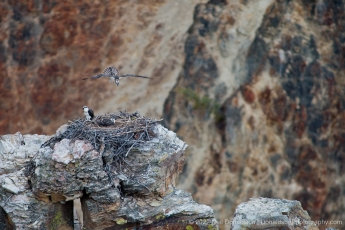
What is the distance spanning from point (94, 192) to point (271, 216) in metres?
2.57

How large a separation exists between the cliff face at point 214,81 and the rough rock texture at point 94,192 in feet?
32.5

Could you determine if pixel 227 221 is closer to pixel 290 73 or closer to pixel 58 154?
pixel 290 73

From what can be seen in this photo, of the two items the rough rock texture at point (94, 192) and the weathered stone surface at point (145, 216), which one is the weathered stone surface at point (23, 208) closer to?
the rough rock texture at point (94, 192)

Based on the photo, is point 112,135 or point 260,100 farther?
point 260,100

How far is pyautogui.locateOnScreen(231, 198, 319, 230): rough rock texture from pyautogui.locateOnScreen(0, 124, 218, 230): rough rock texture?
0.44m

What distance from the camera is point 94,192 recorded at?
32.8ft

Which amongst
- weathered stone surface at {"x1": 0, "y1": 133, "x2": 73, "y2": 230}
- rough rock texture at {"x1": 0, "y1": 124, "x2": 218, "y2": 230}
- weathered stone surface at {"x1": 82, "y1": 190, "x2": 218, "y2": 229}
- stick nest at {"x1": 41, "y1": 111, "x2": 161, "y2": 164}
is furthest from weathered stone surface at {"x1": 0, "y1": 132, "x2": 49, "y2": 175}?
weathered stone surface at {"x1": 82, "y1": 190, "x2": 218, "y2": 229}

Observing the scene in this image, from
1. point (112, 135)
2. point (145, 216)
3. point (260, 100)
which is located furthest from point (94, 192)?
point (260, 100)

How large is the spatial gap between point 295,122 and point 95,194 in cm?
1362

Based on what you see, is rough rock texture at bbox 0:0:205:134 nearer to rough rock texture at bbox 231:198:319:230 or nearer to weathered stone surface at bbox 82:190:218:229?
weathered stone surface at bbox 82:190:218:229

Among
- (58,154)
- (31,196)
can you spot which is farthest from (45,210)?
(58,154)

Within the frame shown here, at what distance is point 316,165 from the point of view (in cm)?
2295

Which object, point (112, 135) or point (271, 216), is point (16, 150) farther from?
point (271, 216)

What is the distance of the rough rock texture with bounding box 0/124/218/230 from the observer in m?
9.88
